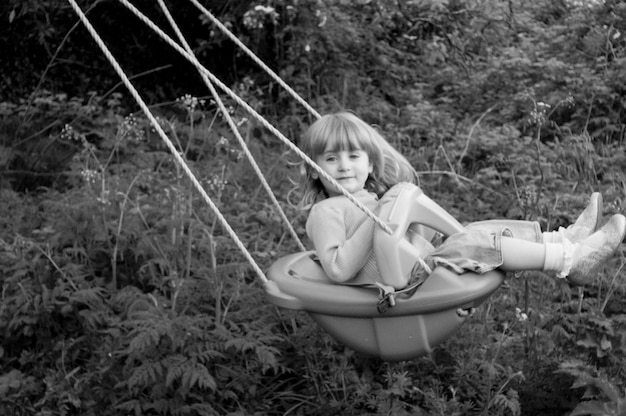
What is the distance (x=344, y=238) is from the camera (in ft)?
9.05

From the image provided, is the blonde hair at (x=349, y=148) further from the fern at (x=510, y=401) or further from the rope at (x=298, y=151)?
the fern at (x=510, y=401)

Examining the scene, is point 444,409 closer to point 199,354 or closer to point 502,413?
point 502,413

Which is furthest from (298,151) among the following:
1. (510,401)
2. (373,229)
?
(510,401)

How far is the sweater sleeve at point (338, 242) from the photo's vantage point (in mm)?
2648

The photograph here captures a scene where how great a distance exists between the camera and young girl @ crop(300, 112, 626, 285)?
8.67 ft

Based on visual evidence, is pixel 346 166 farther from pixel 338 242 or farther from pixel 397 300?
pixel 397 300

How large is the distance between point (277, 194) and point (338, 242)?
5.94ft

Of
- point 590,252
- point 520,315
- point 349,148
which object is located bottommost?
point 520,315

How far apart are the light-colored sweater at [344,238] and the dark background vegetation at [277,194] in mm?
412

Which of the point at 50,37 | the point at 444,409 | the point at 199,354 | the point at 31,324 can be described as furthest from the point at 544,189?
the point at 50,37

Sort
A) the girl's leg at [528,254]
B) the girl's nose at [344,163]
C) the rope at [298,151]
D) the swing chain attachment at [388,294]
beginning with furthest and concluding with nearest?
the girl's nose at [344,163] < the girl's leg at [528,254] < the swing chain attachment at [388,294] < the rope at [298,151]

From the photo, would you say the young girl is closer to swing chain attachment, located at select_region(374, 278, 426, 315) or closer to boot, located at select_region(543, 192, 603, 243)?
boot, located at select_region(543, 192, 603, 243)

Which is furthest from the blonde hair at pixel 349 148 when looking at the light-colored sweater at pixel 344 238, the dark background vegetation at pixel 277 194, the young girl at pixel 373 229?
the dark background vegetation at pixel 277 194

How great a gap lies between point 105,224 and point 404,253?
4.84 feet
